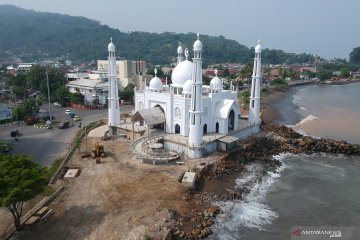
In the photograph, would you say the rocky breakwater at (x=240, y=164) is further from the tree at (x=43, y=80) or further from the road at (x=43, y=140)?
the tree at (x=43, y=80)

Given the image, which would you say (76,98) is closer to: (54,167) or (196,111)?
(54,167)

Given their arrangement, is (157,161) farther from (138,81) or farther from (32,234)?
(138,81)

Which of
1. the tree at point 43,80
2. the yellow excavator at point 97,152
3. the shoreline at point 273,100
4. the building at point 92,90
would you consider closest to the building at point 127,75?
the building at point 92,90

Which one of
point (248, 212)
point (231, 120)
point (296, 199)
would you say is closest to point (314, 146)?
point (231, 120)

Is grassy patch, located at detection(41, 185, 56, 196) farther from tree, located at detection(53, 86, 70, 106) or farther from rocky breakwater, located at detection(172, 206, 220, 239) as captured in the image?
tree, located at detection(53, 86, 70, 106)

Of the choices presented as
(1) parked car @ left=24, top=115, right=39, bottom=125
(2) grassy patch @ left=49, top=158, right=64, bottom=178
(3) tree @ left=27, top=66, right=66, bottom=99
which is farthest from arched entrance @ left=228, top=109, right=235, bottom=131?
(3) tree @ left=27, top=66, right=66, bottom=99
